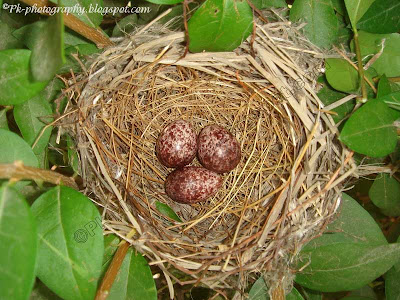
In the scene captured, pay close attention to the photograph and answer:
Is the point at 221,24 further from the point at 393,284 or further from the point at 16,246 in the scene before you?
the point at 393,284

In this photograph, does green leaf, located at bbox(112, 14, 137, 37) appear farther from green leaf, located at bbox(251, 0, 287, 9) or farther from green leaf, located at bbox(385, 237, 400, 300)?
green leaf, located at bbox(385, 237, 400, 300)

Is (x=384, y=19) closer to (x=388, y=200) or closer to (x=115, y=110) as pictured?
(x=388, y=200)

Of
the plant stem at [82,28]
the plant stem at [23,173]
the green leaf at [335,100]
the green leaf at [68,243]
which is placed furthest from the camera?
the green leaf at [335,100]

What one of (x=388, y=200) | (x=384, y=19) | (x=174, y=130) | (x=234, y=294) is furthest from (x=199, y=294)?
(x=384, y=19)

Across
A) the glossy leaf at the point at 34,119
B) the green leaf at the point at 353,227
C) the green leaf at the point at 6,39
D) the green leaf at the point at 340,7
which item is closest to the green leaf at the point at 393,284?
the green leaf at the point at 353,227

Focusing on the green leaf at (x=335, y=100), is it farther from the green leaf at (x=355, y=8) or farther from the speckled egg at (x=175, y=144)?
the speckled egg at (x=175, y=144)
